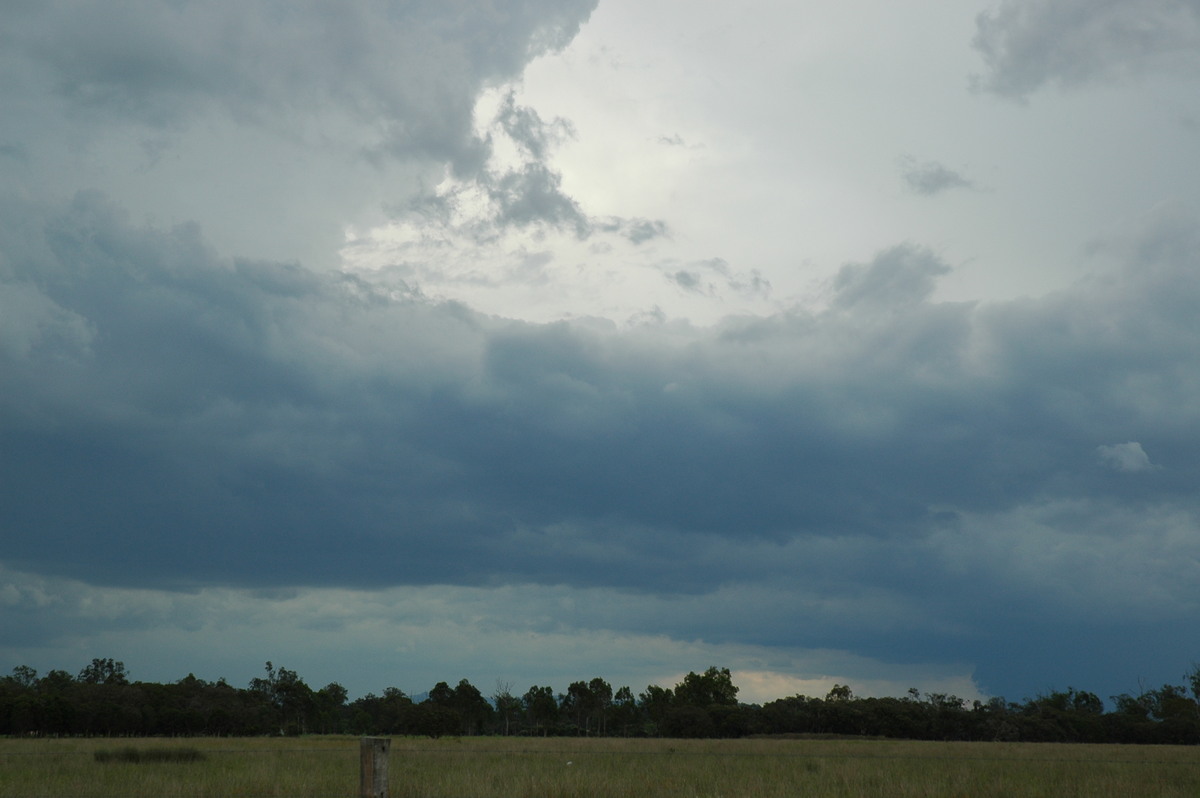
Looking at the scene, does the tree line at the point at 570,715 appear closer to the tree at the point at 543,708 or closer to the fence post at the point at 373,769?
the tree at the point at 543,708

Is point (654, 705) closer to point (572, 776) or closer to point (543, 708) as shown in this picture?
point (543, 708)

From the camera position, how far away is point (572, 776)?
20547 millimetres

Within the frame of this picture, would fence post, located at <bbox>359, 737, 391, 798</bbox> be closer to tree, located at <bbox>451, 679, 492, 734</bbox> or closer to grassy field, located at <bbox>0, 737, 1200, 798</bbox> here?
grassy field, located at <bbox>0, 737, 1200, 798</bbox>

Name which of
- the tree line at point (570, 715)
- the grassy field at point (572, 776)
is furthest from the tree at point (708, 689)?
the grassy field at point (572, 776)

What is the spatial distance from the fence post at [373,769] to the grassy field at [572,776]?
8164 millimetres

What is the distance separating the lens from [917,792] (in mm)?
18266

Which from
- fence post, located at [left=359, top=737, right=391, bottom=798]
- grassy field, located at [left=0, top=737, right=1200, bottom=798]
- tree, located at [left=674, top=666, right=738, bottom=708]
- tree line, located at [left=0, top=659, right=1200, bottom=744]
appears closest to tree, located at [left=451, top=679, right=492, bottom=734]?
tree line, located at [left=0, top=659, right=1200, bottom=744]

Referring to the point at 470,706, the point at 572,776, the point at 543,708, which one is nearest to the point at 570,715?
the point at 543,708

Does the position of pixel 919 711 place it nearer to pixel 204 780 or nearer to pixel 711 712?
pixel 711 712

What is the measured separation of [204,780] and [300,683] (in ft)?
273

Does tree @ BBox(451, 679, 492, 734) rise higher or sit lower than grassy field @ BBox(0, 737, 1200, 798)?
lower

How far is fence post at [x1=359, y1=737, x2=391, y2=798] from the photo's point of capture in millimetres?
8758

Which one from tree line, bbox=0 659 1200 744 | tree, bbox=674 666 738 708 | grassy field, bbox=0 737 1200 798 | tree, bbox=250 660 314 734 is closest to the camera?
grassy field, bbox=0 737 1200 798

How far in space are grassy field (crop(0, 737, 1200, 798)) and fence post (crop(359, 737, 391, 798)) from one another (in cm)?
816
